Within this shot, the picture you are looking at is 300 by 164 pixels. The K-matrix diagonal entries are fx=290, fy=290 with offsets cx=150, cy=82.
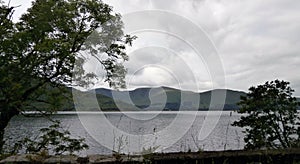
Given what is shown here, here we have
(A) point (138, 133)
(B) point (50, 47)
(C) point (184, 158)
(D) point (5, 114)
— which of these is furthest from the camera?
(A) point (138, 133)

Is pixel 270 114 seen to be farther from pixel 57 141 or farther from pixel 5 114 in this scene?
pixel 5 114

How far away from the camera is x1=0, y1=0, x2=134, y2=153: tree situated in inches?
344

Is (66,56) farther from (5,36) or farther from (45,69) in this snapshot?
(5,36)

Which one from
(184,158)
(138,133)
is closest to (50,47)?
(138,133)

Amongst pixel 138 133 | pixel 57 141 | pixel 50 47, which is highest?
pixel 50 47

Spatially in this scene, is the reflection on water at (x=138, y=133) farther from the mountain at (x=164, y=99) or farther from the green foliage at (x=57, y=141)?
the mountain at (x=164, y=99)

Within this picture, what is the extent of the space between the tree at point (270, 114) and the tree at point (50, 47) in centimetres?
581

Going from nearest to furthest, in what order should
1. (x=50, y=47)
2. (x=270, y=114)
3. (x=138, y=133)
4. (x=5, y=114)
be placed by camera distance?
1. (x=50, y=47)
2. (x=5, y=114)
3. (x=138, y=133)
4. (x=270, y=114)

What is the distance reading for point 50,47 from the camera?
27.3 ft

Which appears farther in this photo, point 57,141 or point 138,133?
point 138,133

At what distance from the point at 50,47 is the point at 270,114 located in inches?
359

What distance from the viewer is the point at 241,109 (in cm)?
1290

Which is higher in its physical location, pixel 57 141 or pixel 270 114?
pixel 270 114

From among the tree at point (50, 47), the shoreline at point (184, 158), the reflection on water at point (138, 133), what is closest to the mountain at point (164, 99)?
the reflection on water at point (138, 133)
